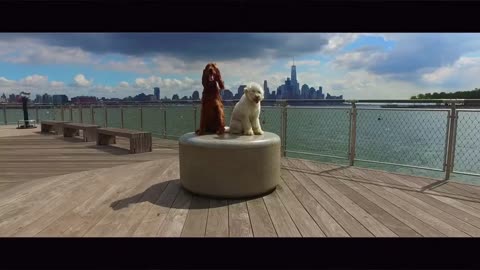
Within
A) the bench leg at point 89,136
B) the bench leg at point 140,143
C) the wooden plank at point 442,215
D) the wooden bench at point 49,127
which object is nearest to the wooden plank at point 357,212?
the wooden plank at point 442,215

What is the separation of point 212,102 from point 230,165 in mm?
974

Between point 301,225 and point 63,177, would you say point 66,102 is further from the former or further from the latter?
point 301,225

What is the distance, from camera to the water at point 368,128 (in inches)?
175

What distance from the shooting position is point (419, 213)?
9.14 ft

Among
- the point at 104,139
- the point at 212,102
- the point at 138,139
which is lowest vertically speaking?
the point at 104,139

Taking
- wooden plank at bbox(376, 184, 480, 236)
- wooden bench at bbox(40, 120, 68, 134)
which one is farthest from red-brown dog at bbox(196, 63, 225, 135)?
wooden bench at bbox(40, 120, 68, 134)

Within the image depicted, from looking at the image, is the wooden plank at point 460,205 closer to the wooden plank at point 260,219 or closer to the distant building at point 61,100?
the wooden plank at point 260,219

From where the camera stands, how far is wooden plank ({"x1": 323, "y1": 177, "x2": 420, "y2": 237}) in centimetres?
240

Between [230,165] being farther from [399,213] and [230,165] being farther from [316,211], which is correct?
[399,213]

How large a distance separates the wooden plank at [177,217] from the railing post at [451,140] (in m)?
3.54

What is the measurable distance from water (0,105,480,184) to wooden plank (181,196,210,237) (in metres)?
2.70

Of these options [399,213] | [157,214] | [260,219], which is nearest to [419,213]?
[399,213]
